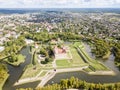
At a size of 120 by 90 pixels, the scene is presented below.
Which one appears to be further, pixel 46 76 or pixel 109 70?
pixel 109 70

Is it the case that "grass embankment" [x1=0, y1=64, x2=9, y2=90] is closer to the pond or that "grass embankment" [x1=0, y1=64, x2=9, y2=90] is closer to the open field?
the pond

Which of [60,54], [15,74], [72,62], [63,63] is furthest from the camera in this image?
[60,54]

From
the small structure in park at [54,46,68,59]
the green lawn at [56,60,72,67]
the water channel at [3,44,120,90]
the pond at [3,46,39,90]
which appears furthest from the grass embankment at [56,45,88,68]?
the pond at [3,46,39,90]

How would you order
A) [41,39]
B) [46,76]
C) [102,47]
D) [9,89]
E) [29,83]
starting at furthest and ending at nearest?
[41,39] → [102,47] → [46,76] → [29,83] → [9,89]

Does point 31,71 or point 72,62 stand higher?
point 31,71

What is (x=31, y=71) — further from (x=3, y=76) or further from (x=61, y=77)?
(x=61, y=77)

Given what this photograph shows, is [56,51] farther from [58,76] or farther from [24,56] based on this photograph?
[58,76]

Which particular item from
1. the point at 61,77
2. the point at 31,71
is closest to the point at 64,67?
the point at 61,77

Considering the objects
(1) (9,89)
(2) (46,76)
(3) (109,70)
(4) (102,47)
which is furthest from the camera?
(4) (102,47)

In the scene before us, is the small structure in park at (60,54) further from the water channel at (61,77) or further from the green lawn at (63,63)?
the water channel at (61,77)

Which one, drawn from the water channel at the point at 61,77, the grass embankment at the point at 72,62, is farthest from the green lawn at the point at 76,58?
the water channel at the point at 61,77

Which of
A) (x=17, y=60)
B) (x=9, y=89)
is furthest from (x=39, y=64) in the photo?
(x=9, y=89)
